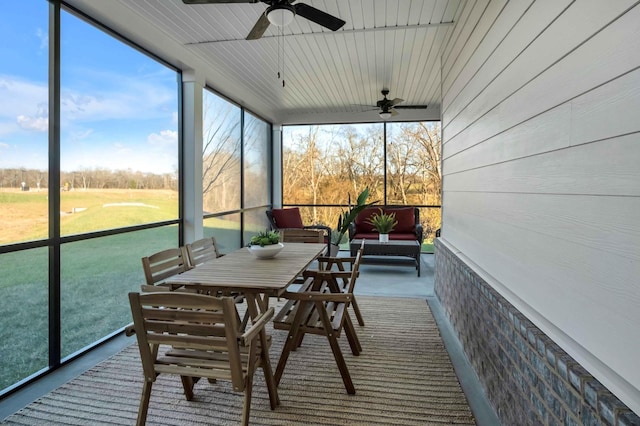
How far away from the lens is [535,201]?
60.8 inches

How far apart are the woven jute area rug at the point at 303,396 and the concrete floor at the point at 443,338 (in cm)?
7

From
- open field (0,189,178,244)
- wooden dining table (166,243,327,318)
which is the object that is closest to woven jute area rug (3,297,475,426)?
wooden dining table (166,243,327,318)

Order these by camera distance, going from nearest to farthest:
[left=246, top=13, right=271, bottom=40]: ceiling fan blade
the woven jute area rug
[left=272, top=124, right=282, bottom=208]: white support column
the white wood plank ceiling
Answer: the woven jute area rug → [left=246, top=13, right=271, bottom=40]: ceiling fan blade → the white wood plank ceiling → [left=272, top=124, right=282, bottom=208]: white support column

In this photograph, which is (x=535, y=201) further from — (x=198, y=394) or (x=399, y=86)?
(x=399, y=86)

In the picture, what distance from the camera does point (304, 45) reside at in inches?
153

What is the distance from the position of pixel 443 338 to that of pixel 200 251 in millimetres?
2113

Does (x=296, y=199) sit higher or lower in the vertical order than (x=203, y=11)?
lower

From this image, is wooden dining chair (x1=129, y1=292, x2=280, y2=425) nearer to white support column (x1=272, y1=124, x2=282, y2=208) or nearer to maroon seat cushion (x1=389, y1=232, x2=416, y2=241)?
maroon seat cushion (x1=389, y1=232, x2=416, y2=241)

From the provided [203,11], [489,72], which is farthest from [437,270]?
[203,11]

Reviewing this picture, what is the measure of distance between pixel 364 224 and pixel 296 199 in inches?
71.6

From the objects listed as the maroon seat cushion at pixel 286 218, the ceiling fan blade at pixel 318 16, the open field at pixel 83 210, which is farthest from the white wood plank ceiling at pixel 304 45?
the maroon seat cushion at pixel 286 218

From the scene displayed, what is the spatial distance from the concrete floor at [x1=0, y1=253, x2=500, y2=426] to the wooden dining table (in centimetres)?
104

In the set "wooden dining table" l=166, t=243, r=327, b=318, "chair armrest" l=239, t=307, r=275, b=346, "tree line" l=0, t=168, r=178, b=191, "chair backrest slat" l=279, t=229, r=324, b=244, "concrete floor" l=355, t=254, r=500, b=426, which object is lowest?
"concrete floor" l=355, t=254, r=500, b=426

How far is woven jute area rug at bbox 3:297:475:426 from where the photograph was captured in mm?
1950
